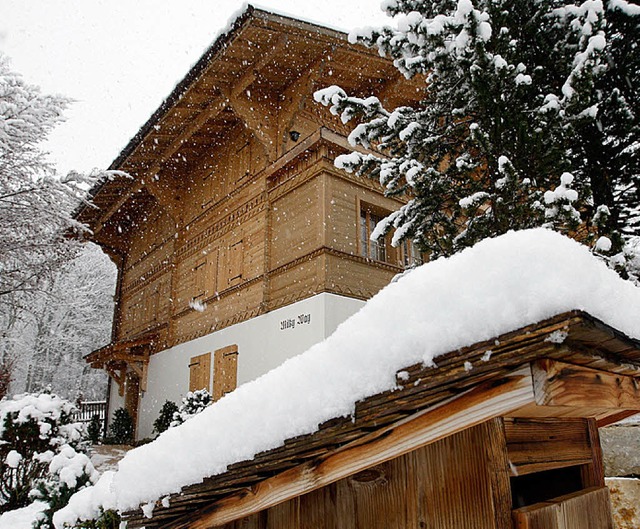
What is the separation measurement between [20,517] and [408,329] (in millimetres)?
7878

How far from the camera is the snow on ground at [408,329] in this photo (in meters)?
1.11

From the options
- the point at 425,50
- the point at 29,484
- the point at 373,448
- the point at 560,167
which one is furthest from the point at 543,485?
the point at 29,484

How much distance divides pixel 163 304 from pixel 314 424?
16397mm

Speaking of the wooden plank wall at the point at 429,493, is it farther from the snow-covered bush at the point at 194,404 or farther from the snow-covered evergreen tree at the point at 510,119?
the snow-covered bush at the point at 194,404

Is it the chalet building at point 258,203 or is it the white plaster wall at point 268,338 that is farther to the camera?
the chalet building at point 258,203

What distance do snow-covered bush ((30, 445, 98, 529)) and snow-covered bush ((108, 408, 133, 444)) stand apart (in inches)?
550

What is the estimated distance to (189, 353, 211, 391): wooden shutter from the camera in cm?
1323

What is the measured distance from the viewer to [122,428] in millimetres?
18438

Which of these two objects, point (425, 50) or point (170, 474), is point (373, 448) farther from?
point (425, 50)

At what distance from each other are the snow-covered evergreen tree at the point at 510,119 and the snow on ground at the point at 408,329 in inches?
170

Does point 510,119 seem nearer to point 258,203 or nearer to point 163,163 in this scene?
point 258,203

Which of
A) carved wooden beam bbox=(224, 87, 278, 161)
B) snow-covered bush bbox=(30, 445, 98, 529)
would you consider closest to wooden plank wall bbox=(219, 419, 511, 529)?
snow-covered bush bbox=(30, 445, 98, 529)

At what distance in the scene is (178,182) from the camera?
16.9 m

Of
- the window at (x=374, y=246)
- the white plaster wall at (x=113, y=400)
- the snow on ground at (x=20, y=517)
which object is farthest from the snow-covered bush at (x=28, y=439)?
the white plaster wall at (x=113, y=400)
